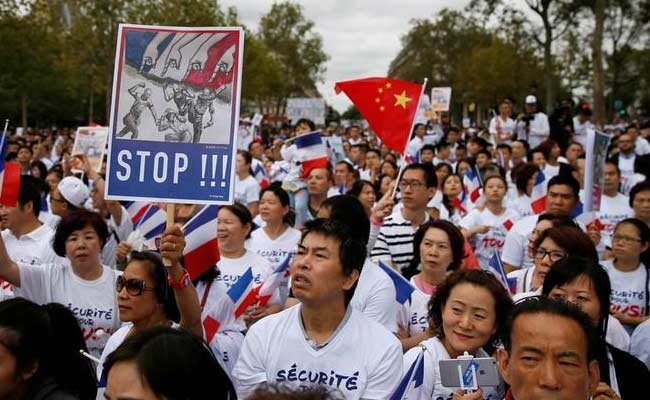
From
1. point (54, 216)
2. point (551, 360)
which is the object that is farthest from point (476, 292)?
point (54, 216)

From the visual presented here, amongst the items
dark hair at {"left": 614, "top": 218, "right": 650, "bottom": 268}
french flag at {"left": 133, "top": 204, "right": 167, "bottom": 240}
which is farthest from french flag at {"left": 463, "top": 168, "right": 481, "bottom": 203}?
french flag at {"left": 133, "top": 204, "right": 167, "bottom": 240}

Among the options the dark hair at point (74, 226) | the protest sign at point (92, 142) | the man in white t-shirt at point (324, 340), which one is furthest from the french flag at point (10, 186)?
the protest sign at point (92, 142)

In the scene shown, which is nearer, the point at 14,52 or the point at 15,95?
Result: the point at 14,52

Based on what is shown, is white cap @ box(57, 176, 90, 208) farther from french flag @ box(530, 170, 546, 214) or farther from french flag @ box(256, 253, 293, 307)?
french flag @ box(530, 170, 546, 214)

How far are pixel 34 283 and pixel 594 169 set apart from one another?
4862mm

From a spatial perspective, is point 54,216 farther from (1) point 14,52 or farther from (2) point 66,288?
(1) point 14,52

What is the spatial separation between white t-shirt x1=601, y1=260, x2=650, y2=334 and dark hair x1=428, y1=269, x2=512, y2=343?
1823mm

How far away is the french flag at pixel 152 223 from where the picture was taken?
6461mm

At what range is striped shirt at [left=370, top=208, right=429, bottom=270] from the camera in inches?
241

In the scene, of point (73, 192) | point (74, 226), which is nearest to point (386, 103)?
point (74, 226)

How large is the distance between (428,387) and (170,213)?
1.51 metres

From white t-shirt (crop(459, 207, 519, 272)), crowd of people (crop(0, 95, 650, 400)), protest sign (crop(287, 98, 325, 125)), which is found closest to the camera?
crowd of people (crop(0, 95, 650, 400))

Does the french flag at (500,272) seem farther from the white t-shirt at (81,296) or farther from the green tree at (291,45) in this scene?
the green tree at (291,45)

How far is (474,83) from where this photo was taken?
47.1 m
